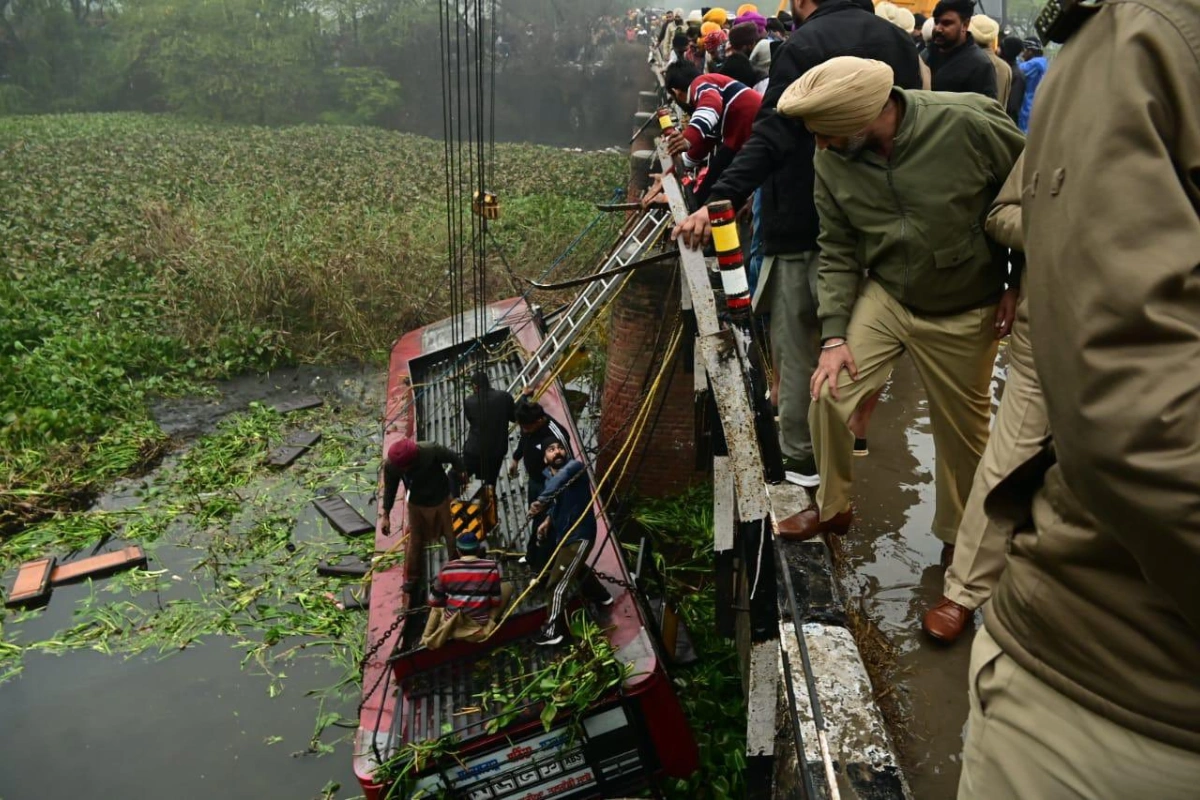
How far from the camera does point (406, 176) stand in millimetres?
22328

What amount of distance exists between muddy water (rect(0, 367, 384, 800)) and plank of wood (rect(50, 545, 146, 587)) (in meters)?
0.22

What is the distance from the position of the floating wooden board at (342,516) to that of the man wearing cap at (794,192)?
21.9ft

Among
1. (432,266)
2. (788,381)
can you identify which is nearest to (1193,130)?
(788,381)

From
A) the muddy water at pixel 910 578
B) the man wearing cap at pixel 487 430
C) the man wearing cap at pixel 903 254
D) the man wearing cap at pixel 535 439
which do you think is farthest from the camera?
the man wearing cap at pixel 487 430

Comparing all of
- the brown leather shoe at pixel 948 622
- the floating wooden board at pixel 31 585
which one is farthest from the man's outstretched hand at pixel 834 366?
the floating wooden board at pixel 31 585

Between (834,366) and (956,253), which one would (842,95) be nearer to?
(956,253)

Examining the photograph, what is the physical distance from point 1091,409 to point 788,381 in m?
3.02

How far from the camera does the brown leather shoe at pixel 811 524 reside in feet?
9.50

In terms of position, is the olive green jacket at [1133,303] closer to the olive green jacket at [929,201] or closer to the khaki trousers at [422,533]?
the olive green jacket at [929,201]

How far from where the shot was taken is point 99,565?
28.9ft

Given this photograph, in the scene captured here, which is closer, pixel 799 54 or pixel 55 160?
pixel 799 54

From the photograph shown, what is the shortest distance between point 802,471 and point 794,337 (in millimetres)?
617

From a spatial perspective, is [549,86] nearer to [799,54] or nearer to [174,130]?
[174,130]

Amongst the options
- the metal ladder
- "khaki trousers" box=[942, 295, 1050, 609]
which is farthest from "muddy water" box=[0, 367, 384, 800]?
"khaki trousers" box=[942, 295, 1050, 609]
